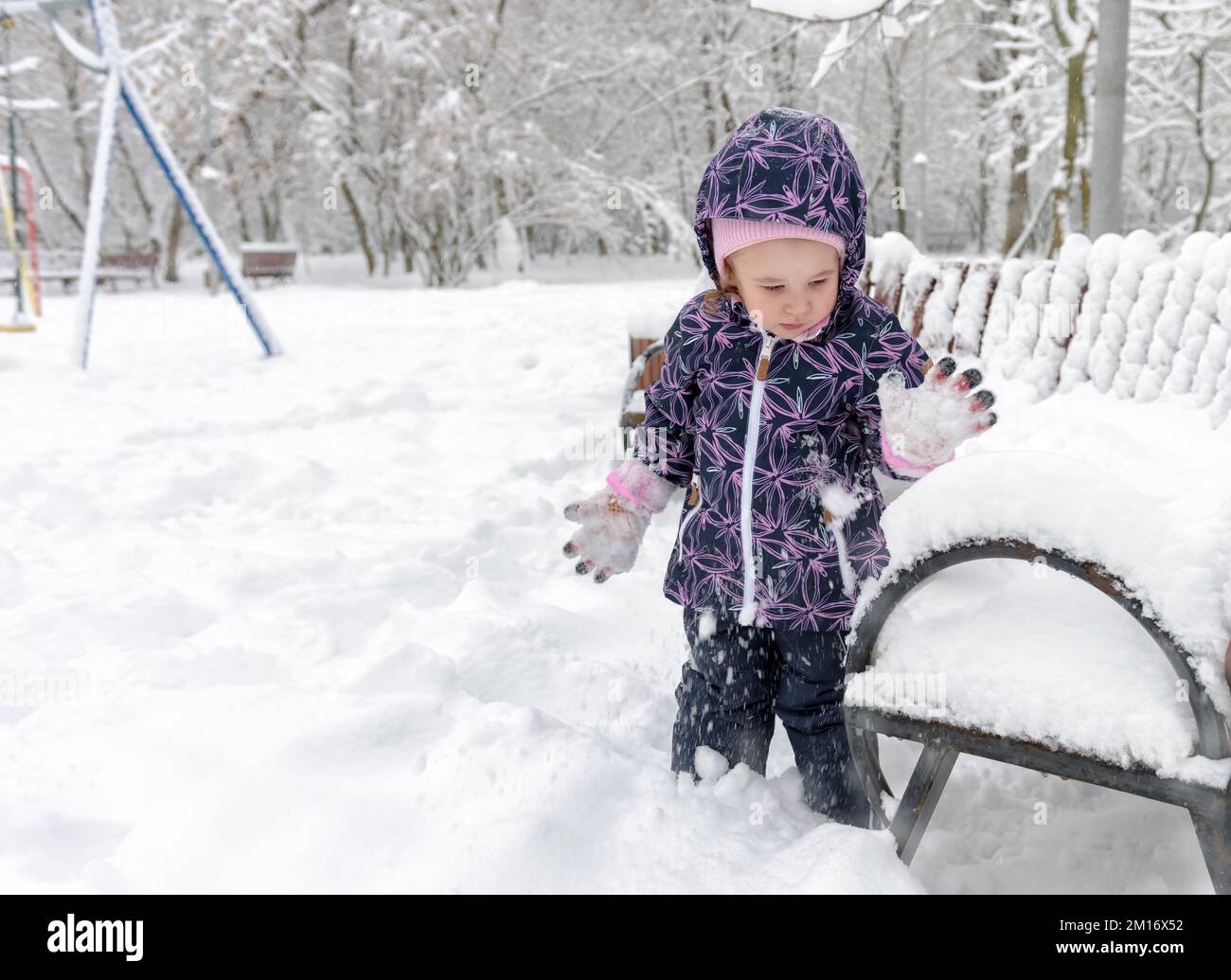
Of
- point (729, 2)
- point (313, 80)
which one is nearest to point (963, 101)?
point (729, 2)

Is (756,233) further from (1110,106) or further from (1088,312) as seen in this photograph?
(1110,106)

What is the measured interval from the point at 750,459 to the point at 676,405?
21 cm

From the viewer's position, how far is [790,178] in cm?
158

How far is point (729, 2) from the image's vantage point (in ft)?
57.9

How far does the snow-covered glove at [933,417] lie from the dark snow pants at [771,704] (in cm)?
43

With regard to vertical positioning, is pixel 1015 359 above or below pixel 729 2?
below

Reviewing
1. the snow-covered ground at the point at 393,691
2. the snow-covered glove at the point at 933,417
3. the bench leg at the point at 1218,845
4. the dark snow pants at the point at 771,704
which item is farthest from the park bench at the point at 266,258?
the bench leg at the point at 1218,845

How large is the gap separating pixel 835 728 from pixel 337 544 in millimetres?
2028

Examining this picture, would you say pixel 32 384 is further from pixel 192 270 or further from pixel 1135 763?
pixel 192 270

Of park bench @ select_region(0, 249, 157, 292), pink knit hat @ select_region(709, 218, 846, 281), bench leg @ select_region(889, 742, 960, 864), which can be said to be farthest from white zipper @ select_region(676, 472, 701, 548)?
park bench @ select_region(0, 249, 157, 292)

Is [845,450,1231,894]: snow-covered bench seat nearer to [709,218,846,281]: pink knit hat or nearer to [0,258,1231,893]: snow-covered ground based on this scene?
[0,258,1231,893]: snow-covered ground

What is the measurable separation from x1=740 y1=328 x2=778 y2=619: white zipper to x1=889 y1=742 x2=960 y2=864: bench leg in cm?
45

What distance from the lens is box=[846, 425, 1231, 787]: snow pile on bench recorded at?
121cm
